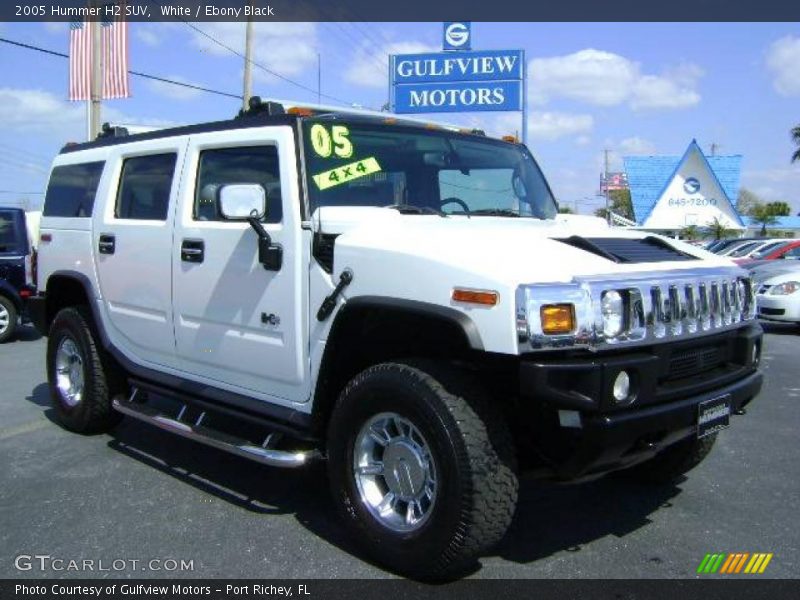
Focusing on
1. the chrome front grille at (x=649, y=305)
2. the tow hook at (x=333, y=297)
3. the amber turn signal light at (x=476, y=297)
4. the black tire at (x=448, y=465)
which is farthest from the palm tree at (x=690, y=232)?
the amber turn signal light at (x=476, y=297)

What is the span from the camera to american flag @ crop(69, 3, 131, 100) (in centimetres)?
1555

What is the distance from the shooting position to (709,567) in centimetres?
347

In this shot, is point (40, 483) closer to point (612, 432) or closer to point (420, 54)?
point (612, 432)

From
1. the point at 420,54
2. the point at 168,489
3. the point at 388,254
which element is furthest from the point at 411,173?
the point at 420,54

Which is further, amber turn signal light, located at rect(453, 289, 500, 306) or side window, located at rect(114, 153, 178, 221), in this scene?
side window, located at rect(114, 153, 178, 221)

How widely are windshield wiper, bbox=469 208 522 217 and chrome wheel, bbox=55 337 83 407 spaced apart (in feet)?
10.4

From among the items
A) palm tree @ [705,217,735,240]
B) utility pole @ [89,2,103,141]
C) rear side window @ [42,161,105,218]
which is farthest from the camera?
palm tree @ [705,217,735,240]

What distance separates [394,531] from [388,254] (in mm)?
1212

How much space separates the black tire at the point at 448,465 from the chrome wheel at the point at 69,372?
3.11 m

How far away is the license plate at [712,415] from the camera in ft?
10.7

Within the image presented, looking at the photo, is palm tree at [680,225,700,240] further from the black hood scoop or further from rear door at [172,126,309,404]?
rear door at [172,126,309,404]

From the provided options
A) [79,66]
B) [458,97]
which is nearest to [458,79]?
[458,97]

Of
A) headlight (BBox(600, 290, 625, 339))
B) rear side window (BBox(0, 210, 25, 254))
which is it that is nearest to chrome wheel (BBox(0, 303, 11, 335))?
rear side window (BBox(0, 210, 25, 254))
